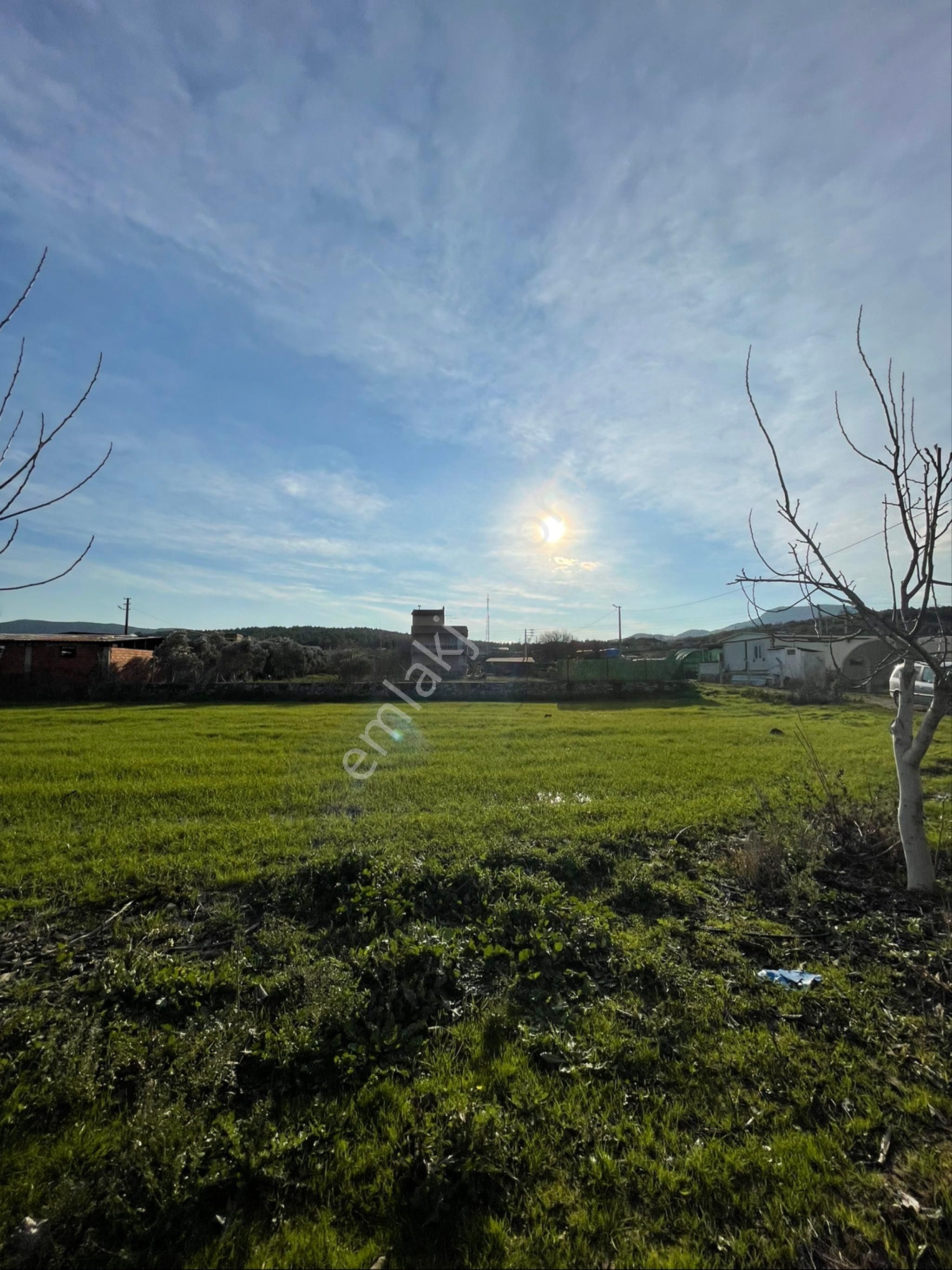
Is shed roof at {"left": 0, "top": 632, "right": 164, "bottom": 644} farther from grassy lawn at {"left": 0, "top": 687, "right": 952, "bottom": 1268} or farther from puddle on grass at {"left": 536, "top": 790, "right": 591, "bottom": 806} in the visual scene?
puddle on grass at {"left": 536, "top": 790, "right": 591, "bottom": 806}

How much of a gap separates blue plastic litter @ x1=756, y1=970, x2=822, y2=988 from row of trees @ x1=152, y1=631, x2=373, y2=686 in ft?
84.7

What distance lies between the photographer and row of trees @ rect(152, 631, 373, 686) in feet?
97.4

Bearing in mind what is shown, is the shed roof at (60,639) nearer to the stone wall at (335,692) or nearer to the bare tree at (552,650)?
the stone wall at (335,692)

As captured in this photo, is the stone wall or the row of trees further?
the row of trees

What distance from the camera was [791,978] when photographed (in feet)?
12.5

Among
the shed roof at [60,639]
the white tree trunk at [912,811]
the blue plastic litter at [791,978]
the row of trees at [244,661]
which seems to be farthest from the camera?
the shed roof at [60,639]

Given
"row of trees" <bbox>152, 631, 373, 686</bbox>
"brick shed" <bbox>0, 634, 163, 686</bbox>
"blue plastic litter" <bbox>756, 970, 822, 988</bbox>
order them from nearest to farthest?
"blue plastic litter" <bbox>756, 970, 822, 988</bbox> < "brick shed" <bbox>0, 634, 163, 686</bbox> < "row of trees" <bbox>152, 631, 373, 686</bbox>

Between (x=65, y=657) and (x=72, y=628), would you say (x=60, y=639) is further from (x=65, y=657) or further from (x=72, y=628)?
(x=72, y=628)

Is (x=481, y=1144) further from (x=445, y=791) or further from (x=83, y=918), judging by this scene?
(x=445, y=791)

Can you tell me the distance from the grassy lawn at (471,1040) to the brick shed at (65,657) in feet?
89.1

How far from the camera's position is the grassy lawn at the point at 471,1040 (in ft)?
7.27

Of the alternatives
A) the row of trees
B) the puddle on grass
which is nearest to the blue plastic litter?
the puddle on grass

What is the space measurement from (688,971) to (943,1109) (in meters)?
1.39

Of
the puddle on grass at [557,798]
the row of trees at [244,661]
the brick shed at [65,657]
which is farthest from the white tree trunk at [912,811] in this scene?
the brick shed at [65,657]
